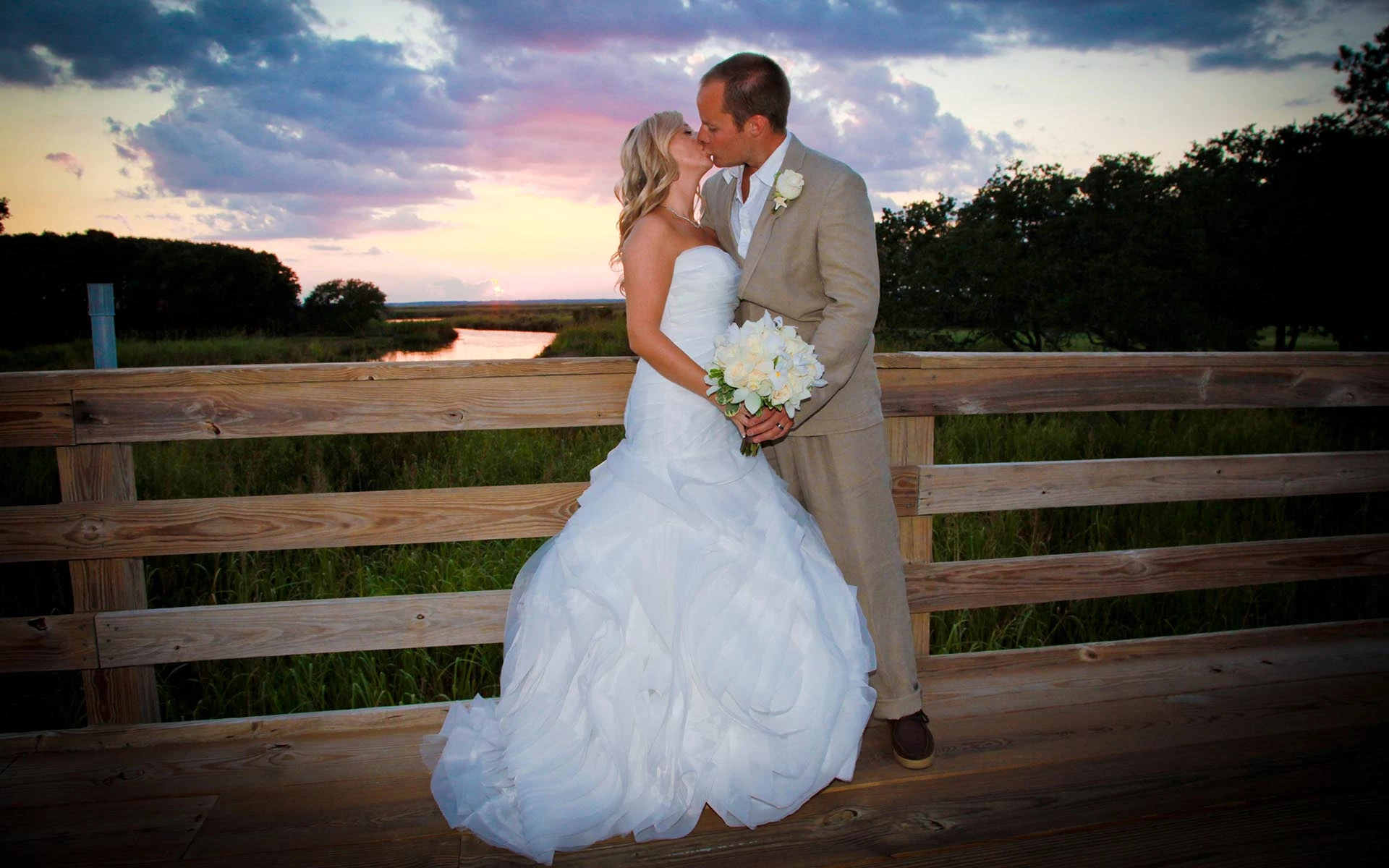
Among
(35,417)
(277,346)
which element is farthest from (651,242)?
(277,346)

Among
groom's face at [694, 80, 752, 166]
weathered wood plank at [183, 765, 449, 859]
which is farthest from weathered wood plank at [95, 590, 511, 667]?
groom's face at [694, 80, 752, 166]

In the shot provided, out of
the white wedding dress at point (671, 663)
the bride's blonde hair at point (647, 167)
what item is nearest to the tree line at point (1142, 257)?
the bride's blonde hair at point (647, 167)

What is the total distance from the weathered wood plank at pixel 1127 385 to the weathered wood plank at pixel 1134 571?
1.87 feet

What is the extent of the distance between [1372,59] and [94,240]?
22671 mm

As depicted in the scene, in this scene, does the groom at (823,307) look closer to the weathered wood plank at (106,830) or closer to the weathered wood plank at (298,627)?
the weathered wood plank at (298,627)

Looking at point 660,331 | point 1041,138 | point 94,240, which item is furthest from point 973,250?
point 94,240

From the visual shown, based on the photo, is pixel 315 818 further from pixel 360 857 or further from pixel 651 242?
pixel 651 242

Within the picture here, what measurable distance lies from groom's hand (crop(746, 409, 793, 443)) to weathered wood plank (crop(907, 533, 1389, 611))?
999mm

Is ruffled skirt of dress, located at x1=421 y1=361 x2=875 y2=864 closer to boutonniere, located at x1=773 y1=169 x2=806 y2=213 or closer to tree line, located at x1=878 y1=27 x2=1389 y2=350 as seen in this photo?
boutonniere, located at x1=773 y1=169 x2=806 y2=213

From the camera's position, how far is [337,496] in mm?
2510

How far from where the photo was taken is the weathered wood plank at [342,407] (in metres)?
2.40

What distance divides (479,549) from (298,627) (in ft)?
6.66

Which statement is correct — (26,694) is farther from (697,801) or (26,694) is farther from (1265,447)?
(1265,447)

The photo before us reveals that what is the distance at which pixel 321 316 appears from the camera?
39.1 ft
